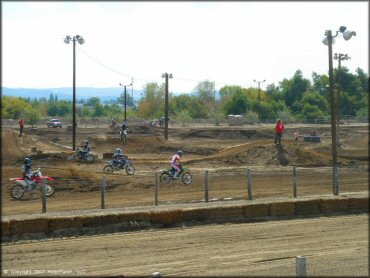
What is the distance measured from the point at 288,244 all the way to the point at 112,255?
Result: 4.35 metres

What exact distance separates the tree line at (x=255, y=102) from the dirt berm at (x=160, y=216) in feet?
9.83

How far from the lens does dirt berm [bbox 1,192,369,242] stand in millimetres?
15180

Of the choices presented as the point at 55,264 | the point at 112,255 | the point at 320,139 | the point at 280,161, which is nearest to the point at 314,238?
the point at 112,255

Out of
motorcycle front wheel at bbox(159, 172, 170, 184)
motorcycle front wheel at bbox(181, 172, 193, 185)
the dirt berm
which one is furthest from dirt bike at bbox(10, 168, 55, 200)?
motorcycle front wheel at bbox(181, 172, 193, 185)

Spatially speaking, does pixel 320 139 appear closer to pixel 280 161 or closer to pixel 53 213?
pixel 280 161

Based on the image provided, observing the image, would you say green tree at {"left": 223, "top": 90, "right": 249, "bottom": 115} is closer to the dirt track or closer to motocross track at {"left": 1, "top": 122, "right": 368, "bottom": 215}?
motocross track at {"left": 1, "top": 122, "right": 368, "bottom": 215}

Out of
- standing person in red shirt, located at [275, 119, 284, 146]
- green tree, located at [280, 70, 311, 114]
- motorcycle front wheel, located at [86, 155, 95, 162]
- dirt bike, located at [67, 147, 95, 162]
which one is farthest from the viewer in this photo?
dirt bike, located at [67, 147, 95, 162]

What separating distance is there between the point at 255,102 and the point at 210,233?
4413cm

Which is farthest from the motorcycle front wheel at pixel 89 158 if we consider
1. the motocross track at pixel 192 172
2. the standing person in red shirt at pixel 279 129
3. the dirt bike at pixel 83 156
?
the standing person in red shirt at pixel 279 129

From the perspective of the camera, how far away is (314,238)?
15.1 m

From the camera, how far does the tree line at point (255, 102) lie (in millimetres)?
17200

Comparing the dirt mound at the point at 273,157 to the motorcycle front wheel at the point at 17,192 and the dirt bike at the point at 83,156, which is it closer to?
the dirt bike at the point at 83,156

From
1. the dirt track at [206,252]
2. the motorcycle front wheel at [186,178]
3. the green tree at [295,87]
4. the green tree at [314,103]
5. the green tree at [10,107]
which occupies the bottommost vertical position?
the dirt track at [206,252]

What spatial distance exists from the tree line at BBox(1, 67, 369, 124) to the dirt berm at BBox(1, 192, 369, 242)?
300cm
